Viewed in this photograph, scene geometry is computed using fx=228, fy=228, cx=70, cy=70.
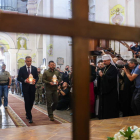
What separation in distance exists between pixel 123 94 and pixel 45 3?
456 inches

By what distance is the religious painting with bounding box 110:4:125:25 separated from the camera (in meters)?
11.2

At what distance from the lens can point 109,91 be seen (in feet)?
16.4

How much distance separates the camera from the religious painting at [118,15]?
1116 cm

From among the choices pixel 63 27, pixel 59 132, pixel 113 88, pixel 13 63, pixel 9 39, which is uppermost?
pixel 9 39

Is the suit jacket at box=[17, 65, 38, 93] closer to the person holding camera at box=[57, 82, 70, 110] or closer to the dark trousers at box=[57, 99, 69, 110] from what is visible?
the person holding camera at box=[57, 82, 70, 110]

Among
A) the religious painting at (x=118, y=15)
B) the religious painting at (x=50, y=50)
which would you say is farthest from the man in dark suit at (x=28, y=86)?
the religious painting at (x=50, y=50)

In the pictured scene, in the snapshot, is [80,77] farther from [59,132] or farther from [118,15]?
[118,15]

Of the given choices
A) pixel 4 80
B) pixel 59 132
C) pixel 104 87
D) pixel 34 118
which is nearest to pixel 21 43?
pixel 4 80

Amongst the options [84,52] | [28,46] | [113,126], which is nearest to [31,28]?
[84,52]

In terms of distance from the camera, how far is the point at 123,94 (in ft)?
17.2

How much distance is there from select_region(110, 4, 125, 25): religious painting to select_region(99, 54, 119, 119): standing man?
659cm

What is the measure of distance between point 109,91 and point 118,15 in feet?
23.6

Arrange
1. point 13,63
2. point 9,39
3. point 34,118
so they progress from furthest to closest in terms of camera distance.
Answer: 1. point 13,63
2. point 9,39
3. point 34,118

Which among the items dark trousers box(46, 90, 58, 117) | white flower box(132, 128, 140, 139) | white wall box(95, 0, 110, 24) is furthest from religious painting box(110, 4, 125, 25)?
white flower box(132, 128, 140, 139)
